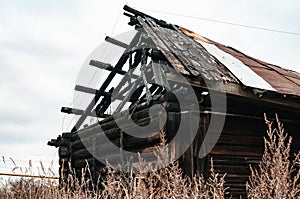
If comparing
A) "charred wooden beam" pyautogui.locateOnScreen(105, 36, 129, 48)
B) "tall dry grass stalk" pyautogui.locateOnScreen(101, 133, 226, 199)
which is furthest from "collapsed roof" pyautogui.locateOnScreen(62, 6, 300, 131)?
"tall dry grass stalk" pyautogui.locateOnScreen(101, 133, 226, 199)

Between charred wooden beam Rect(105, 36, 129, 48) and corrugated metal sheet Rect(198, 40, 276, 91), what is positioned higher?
charred wooden beam Rect(105, 36, 129, 48)

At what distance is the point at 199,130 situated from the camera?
651 centimetres

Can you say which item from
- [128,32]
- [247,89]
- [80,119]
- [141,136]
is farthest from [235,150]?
[80,119]

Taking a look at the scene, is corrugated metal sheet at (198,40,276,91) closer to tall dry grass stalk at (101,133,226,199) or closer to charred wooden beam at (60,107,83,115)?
tall dry grass stalk at (101,133,226,199)

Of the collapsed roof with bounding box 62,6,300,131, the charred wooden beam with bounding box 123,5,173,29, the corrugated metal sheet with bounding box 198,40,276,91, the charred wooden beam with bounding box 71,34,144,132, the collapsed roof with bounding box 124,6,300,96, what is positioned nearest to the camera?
the collapsed roof with bounding box 62,6,300,131

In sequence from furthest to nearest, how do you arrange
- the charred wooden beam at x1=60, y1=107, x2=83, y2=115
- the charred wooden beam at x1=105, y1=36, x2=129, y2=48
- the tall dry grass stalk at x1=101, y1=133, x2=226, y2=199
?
1. the charred wooden beam at x1=60, y1=107, x2=83, y2=115
2. the charred wooden beam at x1=105, y1=36, x2=129, y2=48
3. the tall dry grass stalk at x1=101, y1=133, x2=226, y2=199

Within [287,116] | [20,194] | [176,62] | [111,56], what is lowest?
[20,194]

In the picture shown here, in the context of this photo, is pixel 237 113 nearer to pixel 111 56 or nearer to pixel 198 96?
pixel 198 96

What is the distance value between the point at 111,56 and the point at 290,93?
396 centimetres

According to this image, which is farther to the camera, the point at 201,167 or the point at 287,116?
the point at 287,116

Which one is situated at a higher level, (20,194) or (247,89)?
(247,89)

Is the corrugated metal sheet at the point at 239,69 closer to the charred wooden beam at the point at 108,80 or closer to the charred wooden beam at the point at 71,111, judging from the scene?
the charred wooden beam at the point at 108,80

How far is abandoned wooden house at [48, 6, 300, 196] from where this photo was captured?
6.41 meters

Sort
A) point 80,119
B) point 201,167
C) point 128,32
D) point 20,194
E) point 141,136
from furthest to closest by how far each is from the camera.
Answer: point 80,119 < point 128,32 < point 141,136 < point 20,194 < point 201,167
